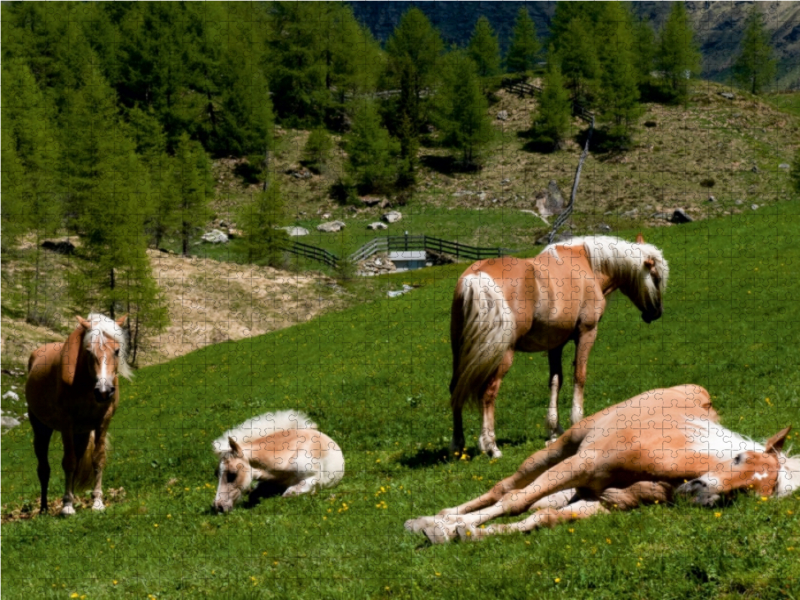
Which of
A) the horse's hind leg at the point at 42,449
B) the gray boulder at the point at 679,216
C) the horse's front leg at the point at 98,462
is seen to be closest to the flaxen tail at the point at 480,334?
the horse's front leg at the point at 98,462

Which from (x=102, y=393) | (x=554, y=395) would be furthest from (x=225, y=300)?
(x=554, y=395)

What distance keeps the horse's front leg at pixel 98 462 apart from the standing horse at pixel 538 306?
672 centimetres

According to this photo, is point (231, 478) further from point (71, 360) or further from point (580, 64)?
point (580, 64)

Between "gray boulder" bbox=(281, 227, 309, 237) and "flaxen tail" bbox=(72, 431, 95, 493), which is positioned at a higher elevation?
"flaxen tail" bbox=(72, 431, 95, 493)

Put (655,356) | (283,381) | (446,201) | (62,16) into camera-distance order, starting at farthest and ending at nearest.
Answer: (62,16)
(446,201)
(283,381)
(655,356)

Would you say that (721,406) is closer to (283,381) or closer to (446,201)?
(283,381)

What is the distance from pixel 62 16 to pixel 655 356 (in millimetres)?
103151

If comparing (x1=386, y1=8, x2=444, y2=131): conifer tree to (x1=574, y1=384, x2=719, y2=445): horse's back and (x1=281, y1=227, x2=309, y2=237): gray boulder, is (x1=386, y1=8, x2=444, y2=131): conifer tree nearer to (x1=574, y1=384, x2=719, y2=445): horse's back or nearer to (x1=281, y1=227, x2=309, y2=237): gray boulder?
(x1=281, y1=227, x2=309, y2=237): gray boulder

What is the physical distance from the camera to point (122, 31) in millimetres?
111500

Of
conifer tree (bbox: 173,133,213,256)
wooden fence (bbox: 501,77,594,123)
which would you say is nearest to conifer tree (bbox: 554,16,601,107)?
wooden fence (bbox: 501,77,594,123)

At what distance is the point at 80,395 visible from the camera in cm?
1491

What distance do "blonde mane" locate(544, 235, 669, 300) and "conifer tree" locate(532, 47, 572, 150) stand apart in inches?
3142

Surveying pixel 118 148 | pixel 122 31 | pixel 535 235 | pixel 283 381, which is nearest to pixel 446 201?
pixel 535 235

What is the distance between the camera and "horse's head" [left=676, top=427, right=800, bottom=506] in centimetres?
739
